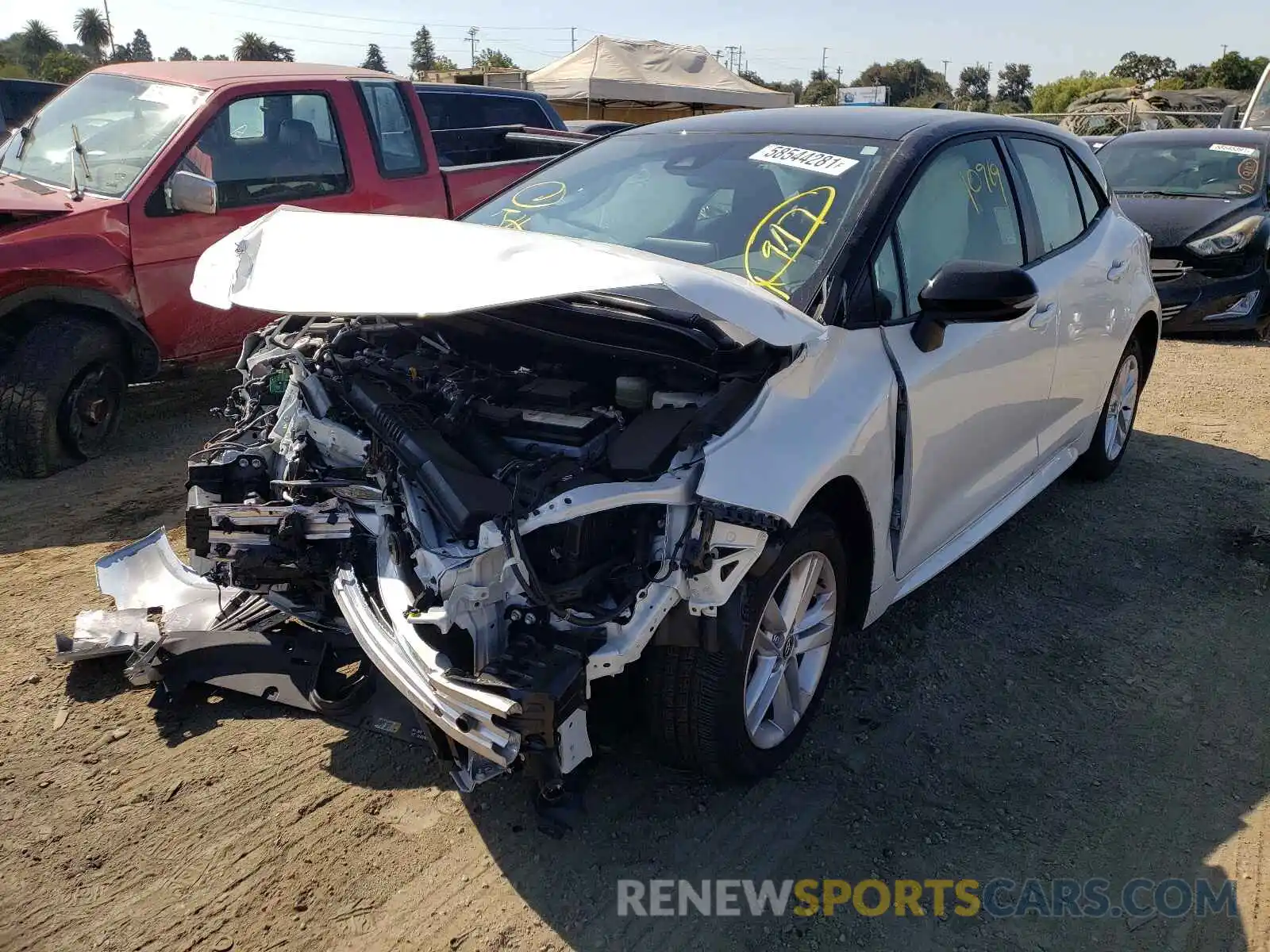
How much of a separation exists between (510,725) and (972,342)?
2.14m

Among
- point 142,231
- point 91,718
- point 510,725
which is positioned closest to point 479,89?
point 142,231

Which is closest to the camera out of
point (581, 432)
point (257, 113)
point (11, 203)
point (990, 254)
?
point (581, 432)

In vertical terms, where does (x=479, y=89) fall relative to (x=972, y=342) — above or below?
above

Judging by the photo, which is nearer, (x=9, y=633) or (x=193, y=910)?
(x=193, y=910)

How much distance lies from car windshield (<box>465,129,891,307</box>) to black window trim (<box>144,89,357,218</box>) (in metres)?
2.41

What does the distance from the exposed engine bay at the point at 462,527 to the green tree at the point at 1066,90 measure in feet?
185

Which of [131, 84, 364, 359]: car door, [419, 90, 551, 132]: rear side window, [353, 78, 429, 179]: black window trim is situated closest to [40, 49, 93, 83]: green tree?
[419, 90, 551, 132]: rear side window

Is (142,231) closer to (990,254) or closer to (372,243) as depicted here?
(372,243)

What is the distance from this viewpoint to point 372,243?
2.83 metres

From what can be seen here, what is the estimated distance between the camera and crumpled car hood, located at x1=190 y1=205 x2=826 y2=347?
2434 mm

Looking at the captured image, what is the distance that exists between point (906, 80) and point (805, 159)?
84.6 m

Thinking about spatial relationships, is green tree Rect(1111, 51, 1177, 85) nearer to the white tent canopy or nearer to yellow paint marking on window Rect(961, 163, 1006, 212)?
the white tent canopy

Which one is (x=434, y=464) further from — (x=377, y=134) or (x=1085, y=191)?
(x=377, y=134)

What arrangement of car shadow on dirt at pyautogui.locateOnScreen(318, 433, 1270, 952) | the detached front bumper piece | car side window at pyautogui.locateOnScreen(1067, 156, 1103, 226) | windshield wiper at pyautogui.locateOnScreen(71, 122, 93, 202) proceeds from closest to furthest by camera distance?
1. the detached front bumper piece
2. car shadow on dirt at pyautogui.locateOnScreen(318, 433, 1270, 952)
3. car side window at pyautogui.locateOnScreen(1067, 156, 1103, 226)
4. windshield wiper at pyautogui.locateOnScreen(71, 122, 93, 202)
